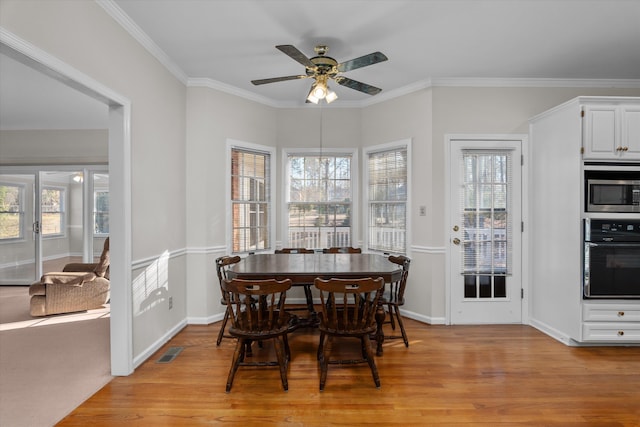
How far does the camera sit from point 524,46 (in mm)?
3105

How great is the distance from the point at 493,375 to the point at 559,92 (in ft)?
11.1

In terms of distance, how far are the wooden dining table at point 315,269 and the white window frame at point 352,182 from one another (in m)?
1.13

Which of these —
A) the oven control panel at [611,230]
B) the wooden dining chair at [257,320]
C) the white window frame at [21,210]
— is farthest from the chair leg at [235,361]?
the white window frame at [21,210]

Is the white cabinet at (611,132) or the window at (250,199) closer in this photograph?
the white cabinet at (611,132)

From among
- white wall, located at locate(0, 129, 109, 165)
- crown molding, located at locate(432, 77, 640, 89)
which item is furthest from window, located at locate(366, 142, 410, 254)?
white wall, located at locate(0, 129, 109, 165)

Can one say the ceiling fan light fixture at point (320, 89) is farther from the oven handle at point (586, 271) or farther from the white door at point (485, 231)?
the oven handle at point (586, 271)

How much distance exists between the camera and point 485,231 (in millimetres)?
3871

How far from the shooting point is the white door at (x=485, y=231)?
384 centimetres

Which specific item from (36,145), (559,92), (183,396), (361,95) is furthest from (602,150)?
(36,145)

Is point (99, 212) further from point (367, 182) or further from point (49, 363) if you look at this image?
point (367, 182)

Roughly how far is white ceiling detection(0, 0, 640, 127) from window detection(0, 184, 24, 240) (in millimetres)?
2698

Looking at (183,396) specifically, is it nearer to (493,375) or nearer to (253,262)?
(253,262)

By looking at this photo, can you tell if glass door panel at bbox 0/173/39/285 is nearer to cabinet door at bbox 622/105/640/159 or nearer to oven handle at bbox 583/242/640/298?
oven handle at bbox 583/242/640/298

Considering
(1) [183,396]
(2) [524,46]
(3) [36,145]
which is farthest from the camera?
(3) [36,145]
